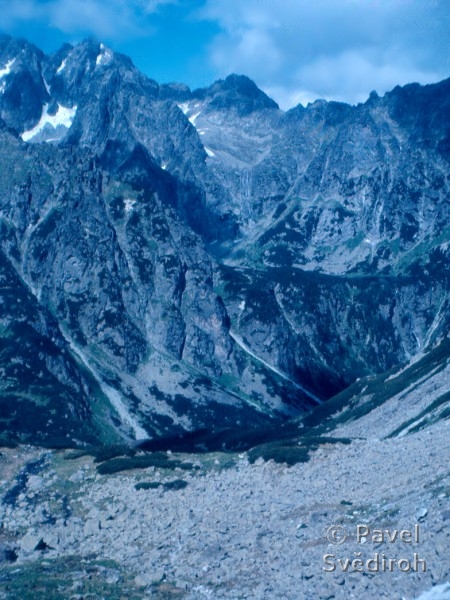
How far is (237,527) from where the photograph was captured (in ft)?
117

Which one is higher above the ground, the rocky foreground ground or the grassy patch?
the grassy patch

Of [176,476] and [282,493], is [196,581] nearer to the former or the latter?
[282,493]

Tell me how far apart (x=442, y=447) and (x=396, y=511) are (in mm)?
12165

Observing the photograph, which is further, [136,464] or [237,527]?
[136,464]

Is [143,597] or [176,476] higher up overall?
[176,476]

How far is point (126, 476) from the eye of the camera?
174 ft

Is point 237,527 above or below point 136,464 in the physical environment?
below

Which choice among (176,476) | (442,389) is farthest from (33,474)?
(442,389)

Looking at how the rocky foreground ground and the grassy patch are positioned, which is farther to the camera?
the grassy patch

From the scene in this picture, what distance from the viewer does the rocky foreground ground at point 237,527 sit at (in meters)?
26.2

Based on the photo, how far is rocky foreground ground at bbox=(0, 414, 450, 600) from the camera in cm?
2617

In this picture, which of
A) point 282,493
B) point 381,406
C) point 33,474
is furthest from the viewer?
point 381,406

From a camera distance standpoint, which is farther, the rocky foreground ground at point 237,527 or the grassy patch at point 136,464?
the grassy patch at point 136,464

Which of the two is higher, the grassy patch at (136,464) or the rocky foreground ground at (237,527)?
the grassy patch at (136,464)
